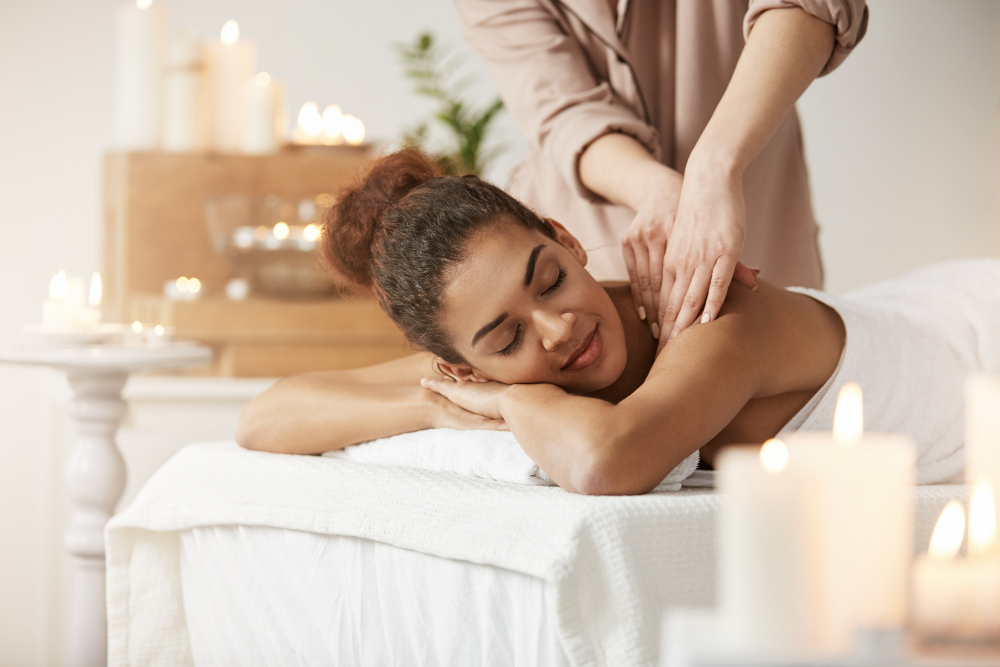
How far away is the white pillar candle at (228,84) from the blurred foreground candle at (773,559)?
2566mm

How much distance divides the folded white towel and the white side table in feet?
1.77

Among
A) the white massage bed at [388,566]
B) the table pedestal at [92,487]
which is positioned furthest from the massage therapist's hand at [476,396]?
the table pedestal at [92,487]

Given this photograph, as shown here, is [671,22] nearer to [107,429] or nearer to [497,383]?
[497,383]

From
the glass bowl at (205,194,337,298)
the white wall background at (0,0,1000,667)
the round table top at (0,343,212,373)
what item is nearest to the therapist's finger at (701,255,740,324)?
the round table top at (0,343,212,373)

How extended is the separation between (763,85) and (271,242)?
1709mm

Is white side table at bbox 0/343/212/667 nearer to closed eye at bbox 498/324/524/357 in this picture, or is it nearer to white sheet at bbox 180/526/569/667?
white sheet at bbox 180/526/569/667

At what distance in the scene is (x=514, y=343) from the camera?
1105mm

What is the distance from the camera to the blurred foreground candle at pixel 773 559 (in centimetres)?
40

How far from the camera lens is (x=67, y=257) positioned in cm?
369

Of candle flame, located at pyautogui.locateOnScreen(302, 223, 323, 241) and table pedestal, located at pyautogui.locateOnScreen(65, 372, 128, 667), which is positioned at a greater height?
candle flame, located at pyautogui.locateOnScreen(302, 223, 323, 241)

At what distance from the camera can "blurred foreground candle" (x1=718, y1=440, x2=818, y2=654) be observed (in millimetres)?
396

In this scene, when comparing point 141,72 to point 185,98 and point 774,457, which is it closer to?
point 185,98

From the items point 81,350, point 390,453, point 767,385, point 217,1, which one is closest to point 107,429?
point 81,350

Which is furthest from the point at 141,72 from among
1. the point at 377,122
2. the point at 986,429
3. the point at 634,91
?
the point at 986,429
